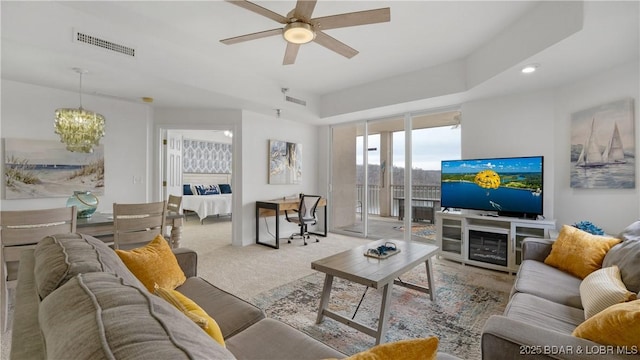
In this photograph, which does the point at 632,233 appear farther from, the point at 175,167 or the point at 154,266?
the point at 175,167

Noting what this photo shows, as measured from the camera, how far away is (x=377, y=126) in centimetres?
573

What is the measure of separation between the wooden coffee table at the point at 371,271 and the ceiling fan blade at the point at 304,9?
1.89 metres

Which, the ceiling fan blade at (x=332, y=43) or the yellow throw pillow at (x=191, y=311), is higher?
the ceiling fan blade at (x=332, y=43)

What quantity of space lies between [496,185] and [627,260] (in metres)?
2.01

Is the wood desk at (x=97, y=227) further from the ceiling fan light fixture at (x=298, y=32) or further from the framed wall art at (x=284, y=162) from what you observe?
the framed wall art at (x=284, y=162)

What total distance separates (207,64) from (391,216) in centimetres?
494

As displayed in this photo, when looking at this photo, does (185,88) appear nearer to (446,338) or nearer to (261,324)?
(261,324)

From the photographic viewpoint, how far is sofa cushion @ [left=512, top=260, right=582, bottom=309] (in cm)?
181

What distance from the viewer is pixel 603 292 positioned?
4.86 feet

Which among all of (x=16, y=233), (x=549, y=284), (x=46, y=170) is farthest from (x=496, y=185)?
(x=46, y=170)

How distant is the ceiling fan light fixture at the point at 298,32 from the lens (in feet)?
7.27

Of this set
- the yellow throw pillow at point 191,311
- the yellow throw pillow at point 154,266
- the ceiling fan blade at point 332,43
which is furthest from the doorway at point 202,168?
the yellow throw pillow at point 191,311

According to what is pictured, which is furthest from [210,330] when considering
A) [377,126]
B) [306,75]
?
[377,126]

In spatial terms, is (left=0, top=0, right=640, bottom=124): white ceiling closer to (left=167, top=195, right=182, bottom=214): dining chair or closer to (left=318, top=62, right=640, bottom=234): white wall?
(left=318, top=62, right=640, bottom=234): white wall
